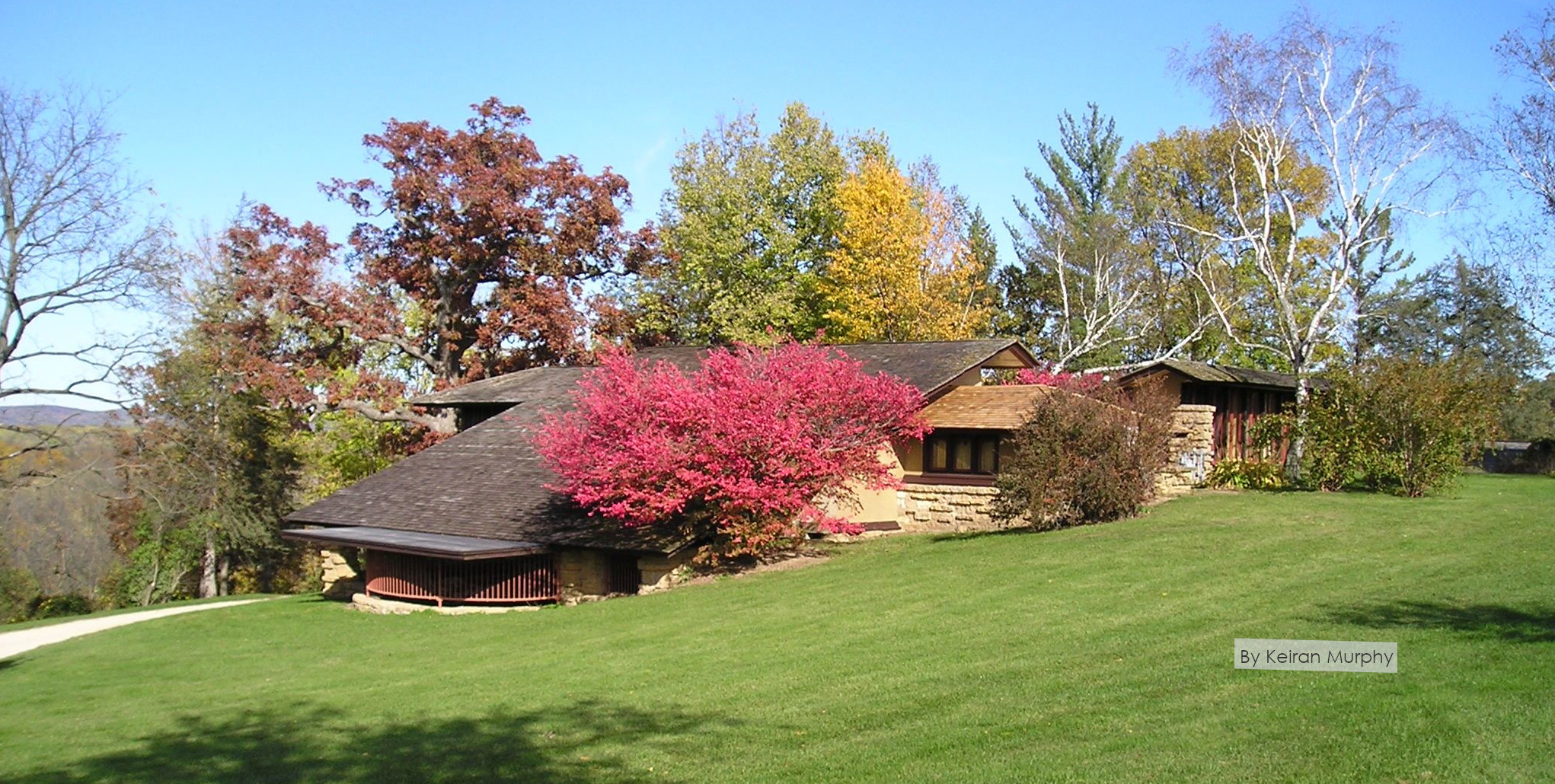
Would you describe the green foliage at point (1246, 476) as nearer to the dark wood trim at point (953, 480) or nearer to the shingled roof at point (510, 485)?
the shingled roof at point (510, 485)

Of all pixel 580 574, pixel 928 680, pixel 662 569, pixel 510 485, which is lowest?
pixel 580 574

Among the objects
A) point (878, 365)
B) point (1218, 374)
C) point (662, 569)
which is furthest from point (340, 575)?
point (1218, 374)

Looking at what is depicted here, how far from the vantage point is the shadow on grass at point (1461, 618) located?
9.38m

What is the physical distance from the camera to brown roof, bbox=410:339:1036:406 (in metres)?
23.4

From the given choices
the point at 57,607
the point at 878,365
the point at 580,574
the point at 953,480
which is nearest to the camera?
the point at 580,574

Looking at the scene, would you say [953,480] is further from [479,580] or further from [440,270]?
[440,270]

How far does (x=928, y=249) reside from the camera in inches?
1556

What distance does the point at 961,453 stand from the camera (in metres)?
23.5

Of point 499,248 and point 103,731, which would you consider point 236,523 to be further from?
point 103,731

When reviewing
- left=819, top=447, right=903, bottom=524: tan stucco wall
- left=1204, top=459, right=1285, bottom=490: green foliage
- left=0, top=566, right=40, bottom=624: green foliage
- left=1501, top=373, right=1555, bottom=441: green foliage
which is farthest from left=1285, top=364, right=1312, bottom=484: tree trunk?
left=0, top=566, right=40, bottom=624: green foliage

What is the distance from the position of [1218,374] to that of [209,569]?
31187 mm

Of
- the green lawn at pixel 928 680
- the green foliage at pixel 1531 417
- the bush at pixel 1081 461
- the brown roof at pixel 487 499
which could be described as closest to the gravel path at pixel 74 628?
the green lawn at pixel 928 680

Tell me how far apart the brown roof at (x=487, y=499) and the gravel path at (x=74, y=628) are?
11.9 ft

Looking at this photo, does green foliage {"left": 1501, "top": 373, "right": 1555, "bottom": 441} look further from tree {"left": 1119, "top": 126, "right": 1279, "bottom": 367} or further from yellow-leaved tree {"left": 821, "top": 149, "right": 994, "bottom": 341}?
yellow-leaved tree {"left": 821, "top": 149, "right": 994, "bottom": 341}
